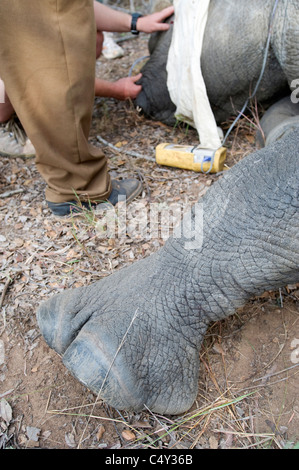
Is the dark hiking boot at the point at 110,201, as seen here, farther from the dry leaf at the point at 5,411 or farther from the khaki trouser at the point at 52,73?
the dry leaf at the point at 5,411

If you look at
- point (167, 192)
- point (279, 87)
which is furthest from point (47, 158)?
point (279, 87)

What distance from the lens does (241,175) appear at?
3.70 ft

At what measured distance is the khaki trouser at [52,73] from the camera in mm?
1309

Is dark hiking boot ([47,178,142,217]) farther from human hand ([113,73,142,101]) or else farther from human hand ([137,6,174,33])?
human hand ([137,6,174,33])

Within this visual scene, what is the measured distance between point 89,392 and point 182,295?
378 millimetres

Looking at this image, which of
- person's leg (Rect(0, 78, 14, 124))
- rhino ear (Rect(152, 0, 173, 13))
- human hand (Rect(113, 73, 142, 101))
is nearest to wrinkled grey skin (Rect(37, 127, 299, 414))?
person's leg (Rect(0, 78, 14, 124))

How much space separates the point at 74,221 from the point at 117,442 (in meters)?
0.93

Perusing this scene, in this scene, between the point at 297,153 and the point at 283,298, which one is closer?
the point at 297,153

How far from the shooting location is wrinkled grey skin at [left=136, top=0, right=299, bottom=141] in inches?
66.9

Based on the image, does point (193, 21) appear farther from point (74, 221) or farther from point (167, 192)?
point (74, 221)

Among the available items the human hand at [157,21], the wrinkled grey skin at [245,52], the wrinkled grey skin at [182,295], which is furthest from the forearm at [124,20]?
the wrinkled grey skin at [182,295]

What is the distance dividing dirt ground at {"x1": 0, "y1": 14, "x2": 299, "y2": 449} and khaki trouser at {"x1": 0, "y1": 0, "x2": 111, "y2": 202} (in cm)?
31

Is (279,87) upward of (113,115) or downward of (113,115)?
upward

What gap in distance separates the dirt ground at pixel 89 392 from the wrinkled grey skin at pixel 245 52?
1.97ft
